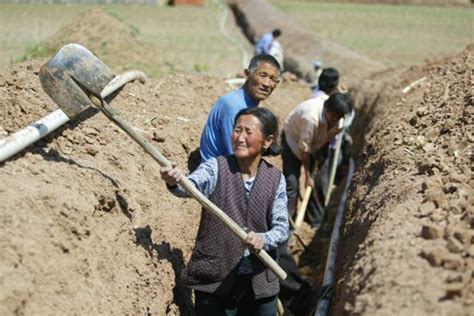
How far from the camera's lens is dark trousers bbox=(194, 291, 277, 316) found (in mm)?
3770

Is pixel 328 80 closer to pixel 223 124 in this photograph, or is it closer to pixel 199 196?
pixel 223 124

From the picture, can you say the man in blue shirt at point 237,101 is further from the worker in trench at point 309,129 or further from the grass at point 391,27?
the grass at point 391,27

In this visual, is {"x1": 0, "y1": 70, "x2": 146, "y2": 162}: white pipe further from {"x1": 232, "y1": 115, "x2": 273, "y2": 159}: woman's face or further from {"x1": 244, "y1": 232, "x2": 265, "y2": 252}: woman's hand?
{"x1": 244, "y1": 232, "x2": 265, "y2": 252}: woman's hand

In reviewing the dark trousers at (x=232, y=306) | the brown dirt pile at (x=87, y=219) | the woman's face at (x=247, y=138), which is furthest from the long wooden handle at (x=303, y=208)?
the woman's face at (x=247, y=138)

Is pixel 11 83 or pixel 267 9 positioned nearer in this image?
pixel 11 83

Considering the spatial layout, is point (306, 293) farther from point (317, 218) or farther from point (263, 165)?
point (317, 218)

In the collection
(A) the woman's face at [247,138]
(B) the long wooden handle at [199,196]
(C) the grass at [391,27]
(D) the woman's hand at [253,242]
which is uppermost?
(C) the grass at [391,27]

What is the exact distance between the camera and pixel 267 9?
27281 mm

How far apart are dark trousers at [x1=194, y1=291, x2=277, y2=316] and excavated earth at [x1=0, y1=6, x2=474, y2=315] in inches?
11.0

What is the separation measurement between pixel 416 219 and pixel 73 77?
80.7 inches

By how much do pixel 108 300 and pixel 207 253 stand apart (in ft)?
2.09

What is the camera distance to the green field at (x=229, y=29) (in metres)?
15.3

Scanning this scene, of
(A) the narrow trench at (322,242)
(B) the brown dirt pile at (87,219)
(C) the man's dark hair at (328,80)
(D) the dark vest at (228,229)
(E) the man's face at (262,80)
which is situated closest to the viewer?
(B) the brown dirt pile at (87,219)

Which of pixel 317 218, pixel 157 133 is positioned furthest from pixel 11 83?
pixel 317 218
